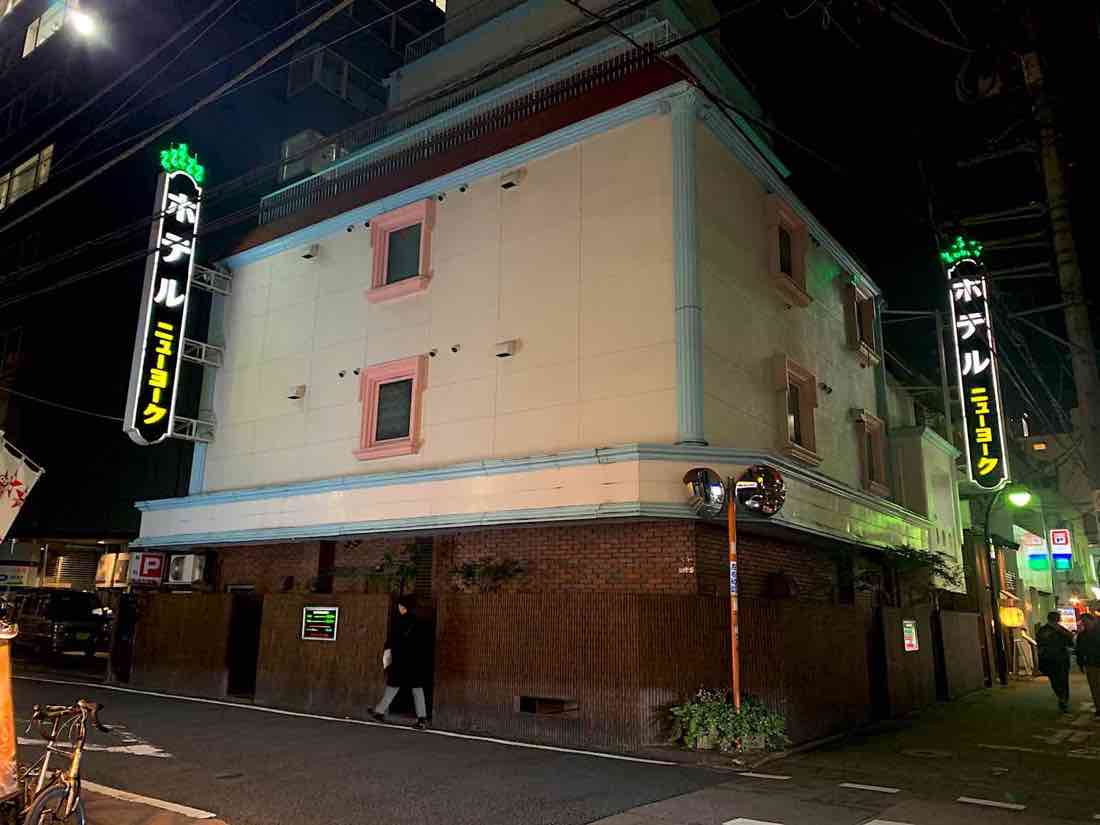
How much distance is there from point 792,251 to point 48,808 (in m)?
15.7

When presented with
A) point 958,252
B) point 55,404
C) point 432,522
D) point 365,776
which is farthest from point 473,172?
point 55,404

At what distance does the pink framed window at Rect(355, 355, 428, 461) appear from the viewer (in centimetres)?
1548

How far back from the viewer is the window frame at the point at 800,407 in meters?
15.2

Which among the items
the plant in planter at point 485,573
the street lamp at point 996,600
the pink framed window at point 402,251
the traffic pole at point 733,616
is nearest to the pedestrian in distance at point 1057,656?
the street lamp at point 996,600

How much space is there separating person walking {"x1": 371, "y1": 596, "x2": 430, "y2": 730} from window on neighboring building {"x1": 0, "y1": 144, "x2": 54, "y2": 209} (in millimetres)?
28198

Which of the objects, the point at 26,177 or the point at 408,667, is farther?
the point at 26,177

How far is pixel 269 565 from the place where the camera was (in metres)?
17.6

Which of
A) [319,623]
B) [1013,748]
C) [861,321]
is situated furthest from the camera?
[861,321]

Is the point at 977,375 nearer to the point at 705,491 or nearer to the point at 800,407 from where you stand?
the point at 800,407

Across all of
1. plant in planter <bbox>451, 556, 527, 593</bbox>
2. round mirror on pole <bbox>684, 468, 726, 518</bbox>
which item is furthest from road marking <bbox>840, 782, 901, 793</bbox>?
plant in planter <bbox>451, 556, 527, 593</bbox>

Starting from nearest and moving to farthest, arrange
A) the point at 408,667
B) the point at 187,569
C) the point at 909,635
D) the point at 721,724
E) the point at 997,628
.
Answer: the point at 721,724 → the point at 408,667 → the point at 909,635 → the point at 187,569 → the point at 997,628

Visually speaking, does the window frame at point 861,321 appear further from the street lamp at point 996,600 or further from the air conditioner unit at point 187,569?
the air conditioner unit at point 187,569

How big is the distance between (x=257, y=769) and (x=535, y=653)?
4249 millimetres

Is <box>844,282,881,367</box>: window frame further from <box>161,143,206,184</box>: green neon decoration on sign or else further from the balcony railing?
<box>161,143,206,184</box>: green neon decoration on sign
